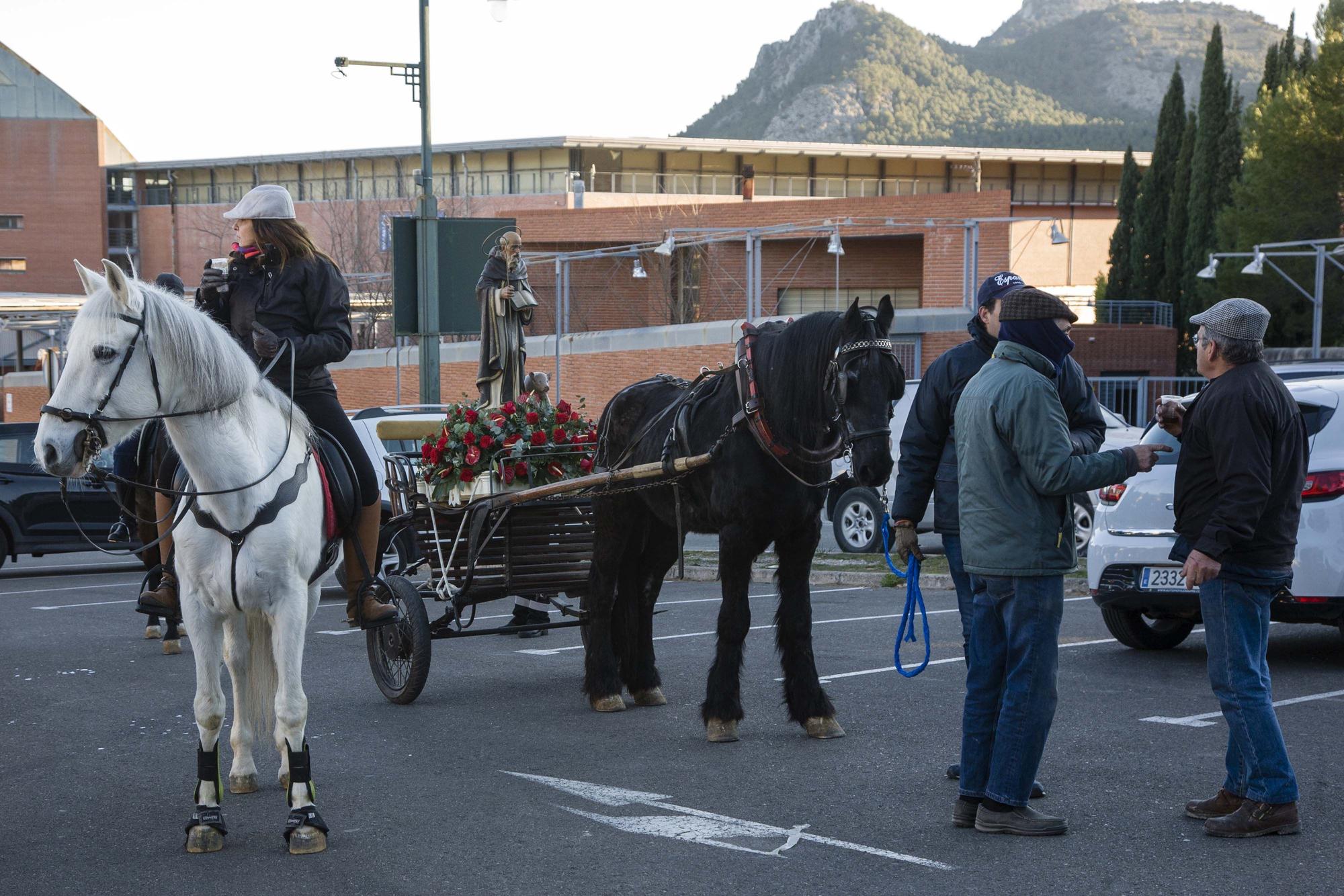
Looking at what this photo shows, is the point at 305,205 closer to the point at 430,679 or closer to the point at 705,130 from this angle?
the point at 430,679

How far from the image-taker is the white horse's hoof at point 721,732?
7.32 m

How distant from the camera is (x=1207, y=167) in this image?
40.2m

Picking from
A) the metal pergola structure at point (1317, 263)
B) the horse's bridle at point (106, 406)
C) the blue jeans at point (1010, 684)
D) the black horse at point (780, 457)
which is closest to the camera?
the horse's bridle at point (106, 406)

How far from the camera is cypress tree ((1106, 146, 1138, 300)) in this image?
45938mm

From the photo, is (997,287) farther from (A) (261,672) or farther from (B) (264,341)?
Answer: (A) (261,672)

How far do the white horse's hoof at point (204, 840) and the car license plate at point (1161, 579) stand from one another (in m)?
5.82

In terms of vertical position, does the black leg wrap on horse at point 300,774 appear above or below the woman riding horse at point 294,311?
below

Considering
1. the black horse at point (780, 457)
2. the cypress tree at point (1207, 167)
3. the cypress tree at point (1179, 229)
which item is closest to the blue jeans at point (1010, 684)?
the black horse at point (780, 457)

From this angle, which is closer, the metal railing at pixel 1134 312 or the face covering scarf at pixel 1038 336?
the face covering scarf at pixel 1038 336

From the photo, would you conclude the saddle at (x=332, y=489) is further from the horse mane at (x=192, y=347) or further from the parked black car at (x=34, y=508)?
the parked black car at (x=34, y=508)

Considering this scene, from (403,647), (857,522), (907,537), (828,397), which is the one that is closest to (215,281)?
(403,647)

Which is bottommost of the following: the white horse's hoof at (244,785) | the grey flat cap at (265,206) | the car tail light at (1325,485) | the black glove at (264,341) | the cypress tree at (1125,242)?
the white horse's hoof at (244,785)

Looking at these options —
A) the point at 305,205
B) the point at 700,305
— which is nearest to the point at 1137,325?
the point at 700,305

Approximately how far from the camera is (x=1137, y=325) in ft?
126
